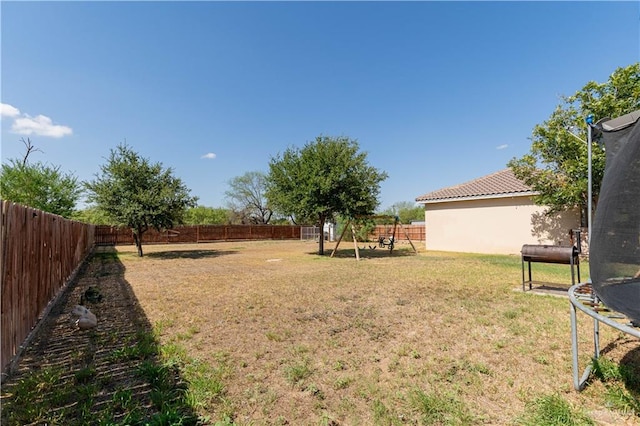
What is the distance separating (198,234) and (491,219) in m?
23.3

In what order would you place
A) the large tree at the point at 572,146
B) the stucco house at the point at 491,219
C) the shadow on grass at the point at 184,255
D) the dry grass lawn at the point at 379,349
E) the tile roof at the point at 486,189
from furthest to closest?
the shadow on grass at the point at 184,255 → the tile roof at the point at 486,189 → the stucco house at the point at 491,219 → the large tree at the point at 572,146 → the dry grass lawn at the point at 379,349

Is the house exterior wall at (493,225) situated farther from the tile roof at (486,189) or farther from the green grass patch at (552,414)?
the green grass patch at (552,414)

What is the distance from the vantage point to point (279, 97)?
54.9ft

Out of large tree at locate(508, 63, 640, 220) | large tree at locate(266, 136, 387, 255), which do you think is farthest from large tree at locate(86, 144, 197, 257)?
large tree at locate(508, 63, 640, 220)

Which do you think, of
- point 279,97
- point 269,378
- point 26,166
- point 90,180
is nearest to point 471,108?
point 279,97

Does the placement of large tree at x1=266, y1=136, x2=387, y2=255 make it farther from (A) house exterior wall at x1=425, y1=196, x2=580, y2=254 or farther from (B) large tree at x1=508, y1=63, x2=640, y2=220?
(B) large tree at x1=508, y1=63, x2=640, y2=220

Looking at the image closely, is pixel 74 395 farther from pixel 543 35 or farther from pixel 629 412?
pixel 543 35

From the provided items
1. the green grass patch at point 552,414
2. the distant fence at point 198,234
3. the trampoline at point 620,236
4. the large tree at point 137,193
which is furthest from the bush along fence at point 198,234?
the trampoline at point 620,236

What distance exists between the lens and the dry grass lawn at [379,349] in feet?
7.15

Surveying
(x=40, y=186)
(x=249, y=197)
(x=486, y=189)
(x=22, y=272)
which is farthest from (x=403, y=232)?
(x=249, y=197)

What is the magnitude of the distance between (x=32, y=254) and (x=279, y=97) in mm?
14979

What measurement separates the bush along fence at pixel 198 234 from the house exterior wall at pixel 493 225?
57.9 feet

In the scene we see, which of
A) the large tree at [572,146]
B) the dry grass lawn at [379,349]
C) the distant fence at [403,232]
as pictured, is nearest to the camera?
the dry grass lawn at [379,349]

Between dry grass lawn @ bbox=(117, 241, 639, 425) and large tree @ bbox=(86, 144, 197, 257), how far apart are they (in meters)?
9.01
